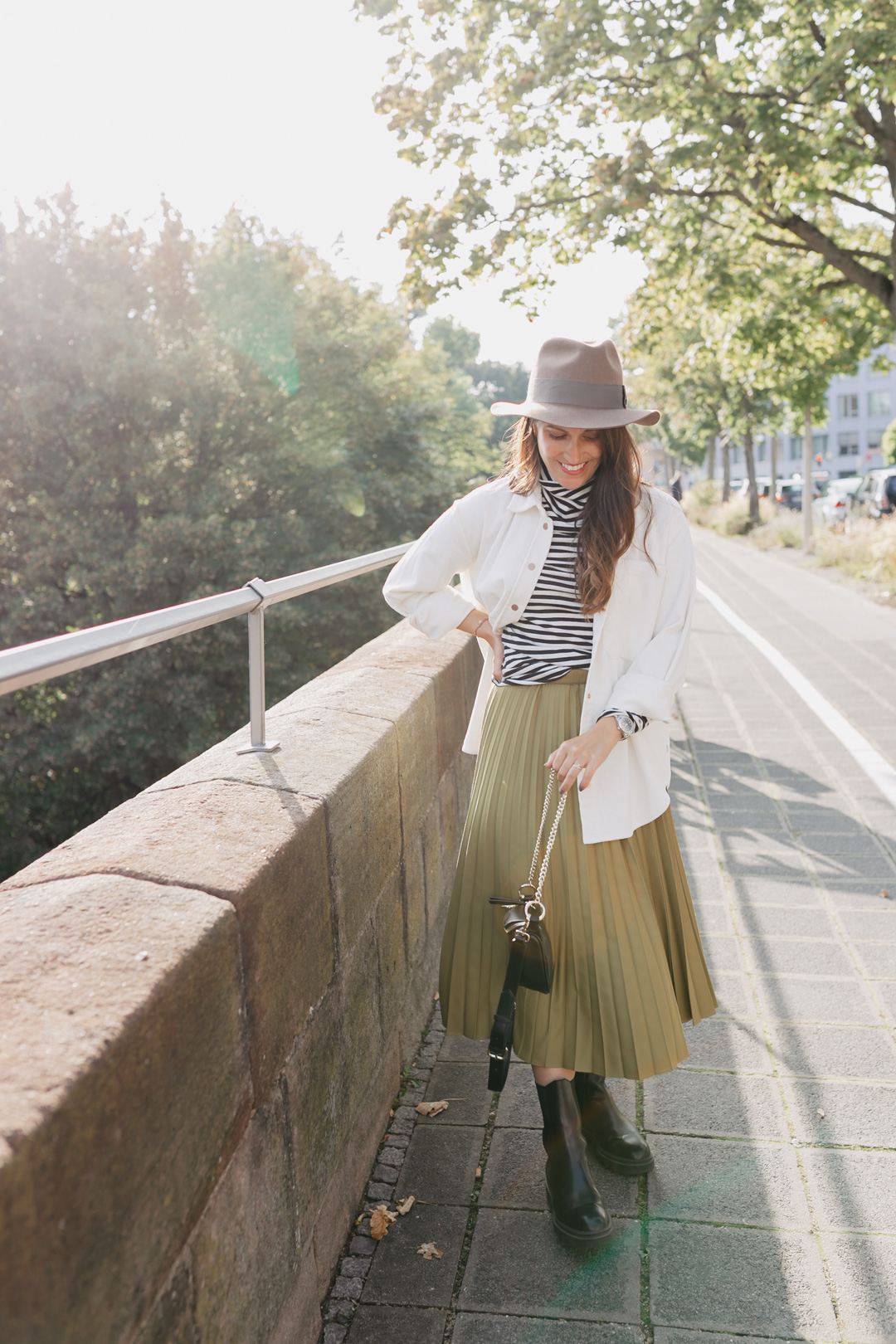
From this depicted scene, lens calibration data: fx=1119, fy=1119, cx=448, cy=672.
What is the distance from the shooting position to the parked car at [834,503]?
27.2m

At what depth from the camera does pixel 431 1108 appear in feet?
9.71

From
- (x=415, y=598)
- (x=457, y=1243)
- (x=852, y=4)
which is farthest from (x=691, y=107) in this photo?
(x=457, y=1243)

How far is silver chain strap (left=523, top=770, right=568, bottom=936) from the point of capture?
8.17 ft

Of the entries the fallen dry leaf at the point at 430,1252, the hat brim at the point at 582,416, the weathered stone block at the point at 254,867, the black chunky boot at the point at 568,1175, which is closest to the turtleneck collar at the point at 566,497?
the hat brim at the point at 582,416

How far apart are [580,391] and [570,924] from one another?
120cm

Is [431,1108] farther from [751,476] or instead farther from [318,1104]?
[751,476]

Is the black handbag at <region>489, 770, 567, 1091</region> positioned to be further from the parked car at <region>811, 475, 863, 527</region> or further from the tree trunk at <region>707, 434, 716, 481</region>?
the tree trunk at <region>707, 434, 716, 481</region>

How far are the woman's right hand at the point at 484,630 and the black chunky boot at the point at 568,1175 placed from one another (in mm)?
1001

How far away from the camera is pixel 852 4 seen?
1045 cm

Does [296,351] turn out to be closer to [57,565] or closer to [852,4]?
[57,565]

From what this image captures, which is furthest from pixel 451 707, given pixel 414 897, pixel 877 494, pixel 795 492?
pixel 795 492

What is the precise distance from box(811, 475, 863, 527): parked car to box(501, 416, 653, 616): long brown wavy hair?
20.7 m

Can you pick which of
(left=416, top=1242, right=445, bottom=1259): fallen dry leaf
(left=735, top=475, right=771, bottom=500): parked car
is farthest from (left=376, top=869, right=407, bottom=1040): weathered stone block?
(left=735, top=475, right=771, bottom=500): parked car

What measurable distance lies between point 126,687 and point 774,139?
11418 millimetres
